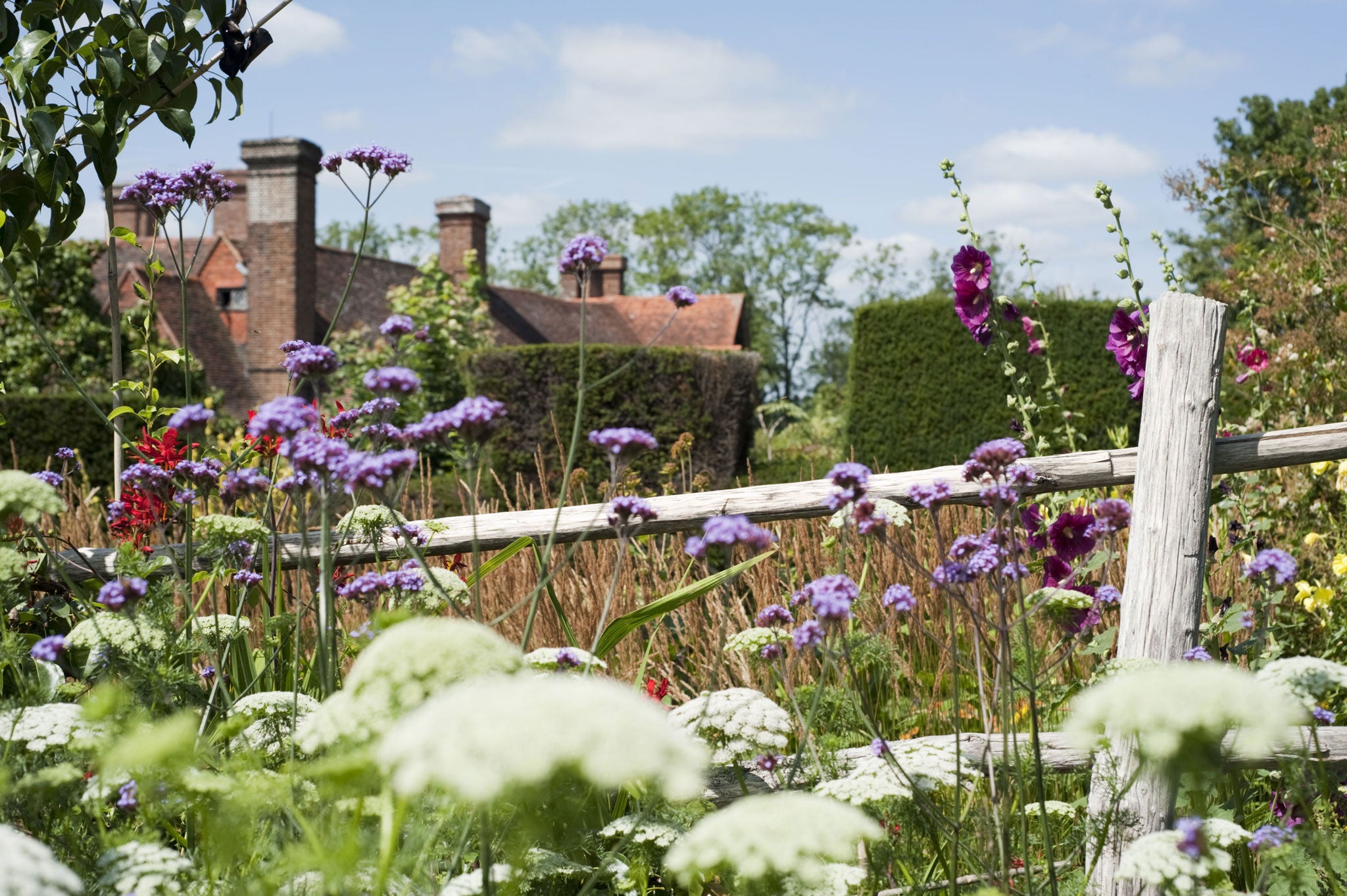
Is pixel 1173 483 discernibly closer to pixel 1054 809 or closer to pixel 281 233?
pixel 1054 809

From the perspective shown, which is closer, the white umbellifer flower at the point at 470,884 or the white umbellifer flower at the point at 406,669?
the white umbellifer flower at the point at 406,669

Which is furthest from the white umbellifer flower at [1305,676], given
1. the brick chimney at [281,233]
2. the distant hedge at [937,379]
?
the brick chimney at [281,233]

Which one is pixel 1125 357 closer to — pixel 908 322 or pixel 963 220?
pixel 963 220

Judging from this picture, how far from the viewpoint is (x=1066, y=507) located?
3574mm

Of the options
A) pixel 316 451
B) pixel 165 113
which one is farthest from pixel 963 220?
pixel 165 113

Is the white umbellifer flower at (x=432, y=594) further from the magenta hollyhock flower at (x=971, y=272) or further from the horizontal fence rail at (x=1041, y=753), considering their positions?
the magenta hollyhock flower at (x=971, y=272)

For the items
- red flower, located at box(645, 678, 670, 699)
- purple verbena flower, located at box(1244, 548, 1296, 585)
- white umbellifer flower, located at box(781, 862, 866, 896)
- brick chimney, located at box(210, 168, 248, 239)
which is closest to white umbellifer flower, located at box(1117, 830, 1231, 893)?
white umbellifer flower, located at box(781, 862, 866, 896)

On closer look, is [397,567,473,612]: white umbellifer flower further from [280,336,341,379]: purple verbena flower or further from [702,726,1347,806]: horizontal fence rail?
[702,726,1347,806]: horizontal fence rail

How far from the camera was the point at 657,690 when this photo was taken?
3320 millimetres

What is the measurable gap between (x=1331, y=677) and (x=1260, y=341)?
15.6 feet

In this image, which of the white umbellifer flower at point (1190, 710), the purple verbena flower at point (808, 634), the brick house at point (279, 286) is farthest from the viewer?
the brick house at point (279, 286)

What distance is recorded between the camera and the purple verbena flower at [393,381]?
63.1 inches

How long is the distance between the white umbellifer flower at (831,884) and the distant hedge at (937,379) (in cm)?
1020

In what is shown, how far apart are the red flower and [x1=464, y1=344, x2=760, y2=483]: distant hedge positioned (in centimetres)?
762
